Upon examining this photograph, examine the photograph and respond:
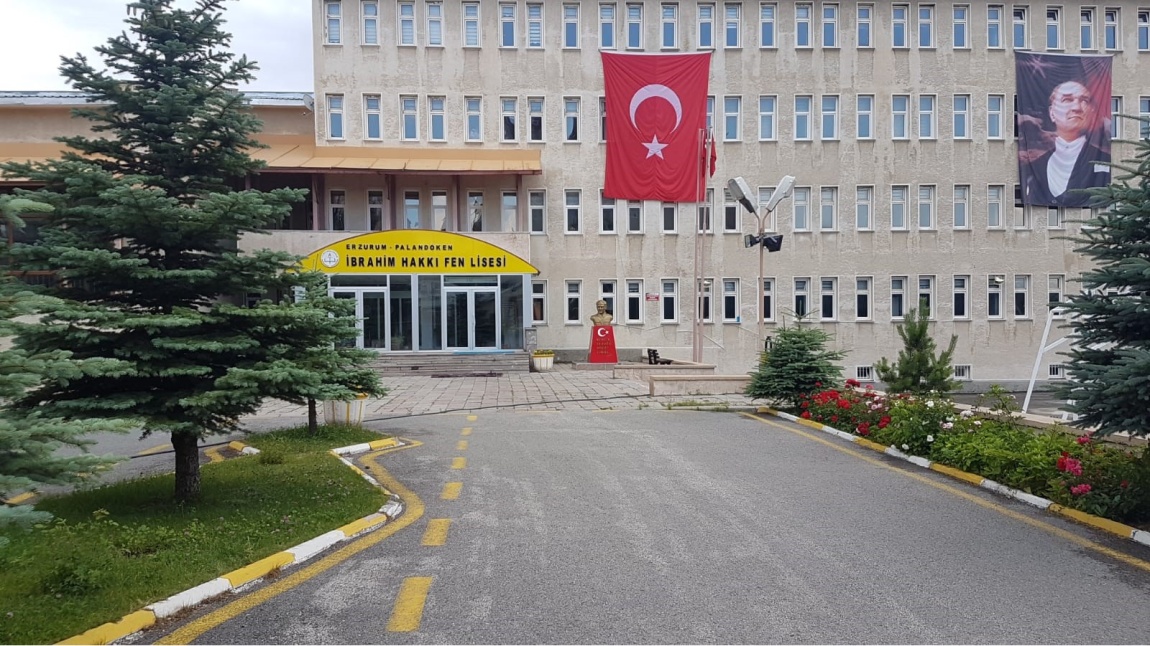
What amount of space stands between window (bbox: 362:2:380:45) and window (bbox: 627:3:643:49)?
36.2ft

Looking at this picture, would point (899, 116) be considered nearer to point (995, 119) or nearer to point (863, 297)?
point (995, 119)

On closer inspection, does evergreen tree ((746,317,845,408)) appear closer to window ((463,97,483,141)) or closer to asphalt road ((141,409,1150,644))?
asphalt road ((141,409,1150,644))

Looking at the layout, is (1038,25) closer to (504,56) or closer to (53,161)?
(504,56)

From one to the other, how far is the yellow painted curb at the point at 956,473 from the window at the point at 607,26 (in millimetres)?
28688

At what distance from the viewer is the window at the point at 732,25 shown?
3538 centimetres

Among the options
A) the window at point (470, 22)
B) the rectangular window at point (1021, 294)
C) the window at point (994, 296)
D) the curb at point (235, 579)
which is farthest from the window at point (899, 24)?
the curb at point (235, 579)

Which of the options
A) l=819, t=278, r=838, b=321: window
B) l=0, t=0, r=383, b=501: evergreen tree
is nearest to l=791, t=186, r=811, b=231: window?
l=819, t=278, r=838, b=321: window

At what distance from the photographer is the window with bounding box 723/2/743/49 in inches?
1393

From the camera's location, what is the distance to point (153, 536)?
21.2 feet

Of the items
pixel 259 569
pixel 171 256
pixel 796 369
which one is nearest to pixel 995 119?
pixel 796 369

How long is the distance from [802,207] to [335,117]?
21.1 meters

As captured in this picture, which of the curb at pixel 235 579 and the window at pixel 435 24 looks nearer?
the curb at pixel 235 579

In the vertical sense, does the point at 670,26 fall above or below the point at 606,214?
above

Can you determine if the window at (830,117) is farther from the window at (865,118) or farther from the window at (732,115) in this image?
the window at (732,115)
